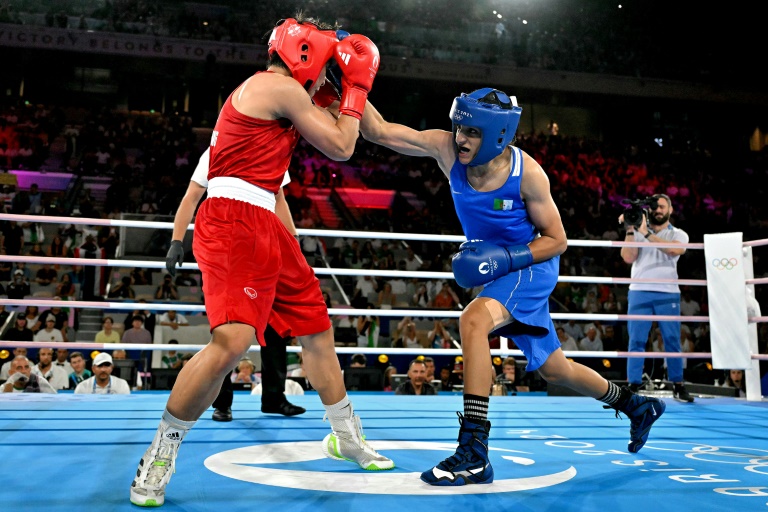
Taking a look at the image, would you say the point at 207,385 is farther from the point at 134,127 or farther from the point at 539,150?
the point at 539,150

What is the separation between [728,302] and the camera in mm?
4547

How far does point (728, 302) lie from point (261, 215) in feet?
12.0

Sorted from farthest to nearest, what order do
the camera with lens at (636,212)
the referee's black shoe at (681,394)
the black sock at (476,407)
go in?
the camera with lens at (636,212) → the referee's black shoe at (681,394) → the black sock at (476,407)

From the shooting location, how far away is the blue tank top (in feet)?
7.64

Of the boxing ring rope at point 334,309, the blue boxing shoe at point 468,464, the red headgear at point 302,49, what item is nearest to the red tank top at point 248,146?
the red headgear at point 302,49

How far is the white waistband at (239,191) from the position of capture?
2010 millimetres

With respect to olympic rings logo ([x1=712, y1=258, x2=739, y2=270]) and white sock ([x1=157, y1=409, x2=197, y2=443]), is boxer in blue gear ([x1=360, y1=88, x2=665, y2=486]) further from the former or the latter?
olympic rings logo ([x1=712, y1=258, x2=739, y2=270])

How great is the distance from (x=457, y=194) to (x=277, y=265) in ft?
2.42

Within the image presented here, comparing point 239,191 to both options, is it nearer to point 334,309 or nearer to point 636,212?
point 334,309

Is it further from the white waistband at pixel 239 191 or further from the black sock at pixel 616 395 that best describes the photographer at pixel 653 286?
the white waistband at pixel 239 191

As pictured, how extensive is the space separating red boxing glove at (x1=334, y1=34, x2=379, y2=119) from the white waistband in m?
0.35

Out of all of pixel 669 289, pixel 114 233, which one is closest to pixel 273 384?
pixel 669 289

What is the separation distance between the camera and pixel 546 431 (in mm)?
3047

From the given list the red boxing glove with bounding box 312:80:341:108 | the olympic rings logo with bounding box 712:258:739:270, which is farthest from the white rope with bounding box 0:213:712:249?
the red boxing glove with bounding box 312:80:341:108
